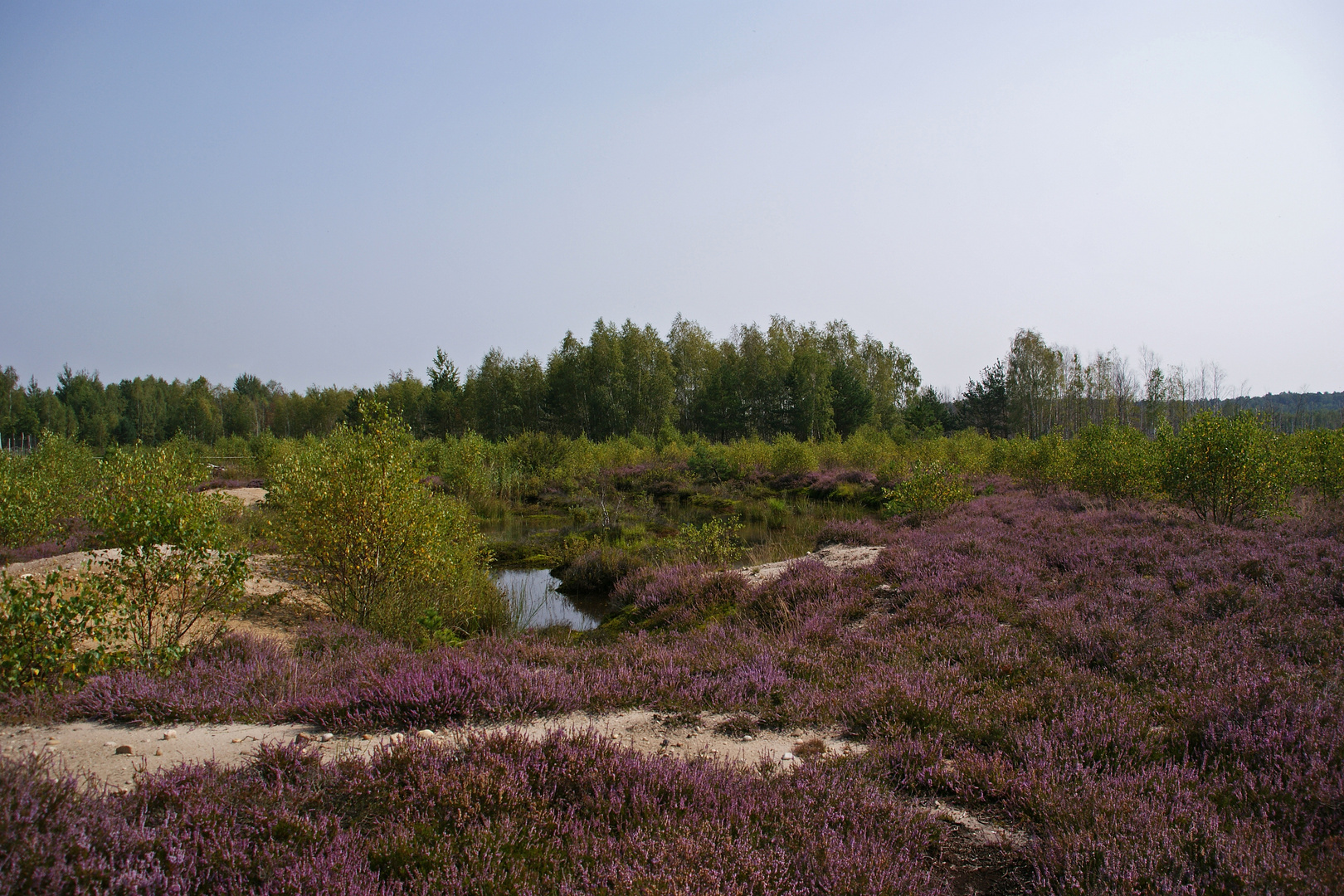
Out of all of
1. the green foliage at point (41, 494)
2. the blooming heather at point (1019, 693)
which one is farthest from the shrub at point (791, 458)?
the green foliage at point (41, 494)

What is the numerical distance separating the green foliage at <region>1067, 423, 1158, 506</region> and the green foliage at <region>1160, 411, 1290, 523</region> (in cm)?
167

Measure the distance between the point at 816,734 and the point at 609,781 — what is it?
192 centimetres

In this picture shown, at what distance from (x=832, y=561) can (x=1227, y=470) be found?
7.63 m

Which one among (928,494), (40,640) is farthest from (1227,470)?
(40,640)

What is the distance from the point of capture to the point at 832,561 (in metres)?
12.7

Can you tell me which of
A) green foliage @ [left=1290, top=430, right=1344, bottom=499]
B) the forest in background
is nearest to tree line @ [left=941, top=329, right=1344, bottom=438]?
the forest in background

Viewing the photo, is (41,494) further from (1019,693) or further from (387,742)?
(1019,693)

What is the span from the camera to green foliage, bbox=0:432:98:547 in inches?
575

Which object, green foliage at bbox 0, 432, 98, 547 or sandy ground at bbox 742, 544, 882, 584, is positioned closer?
sandy ground at bbox 742, 544, 882, 584

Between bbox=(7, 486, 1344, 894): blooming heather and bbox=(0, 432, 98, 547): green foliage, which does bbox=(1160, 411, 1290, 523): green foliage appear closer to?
bbox=(7, 486, 1344, 894): blooming heather

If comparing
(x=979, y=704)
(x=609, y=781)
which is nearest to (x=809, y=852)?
(x=609, y=781)

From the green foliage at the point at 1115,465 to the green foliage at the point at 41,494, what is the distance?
22.8 metres

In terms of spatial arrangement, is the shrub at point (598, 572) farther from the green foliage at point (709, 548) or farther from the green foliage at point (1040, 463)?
the green foliage at point (1040, 463)

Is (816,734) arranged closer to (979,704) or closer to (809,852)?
(979,704)
